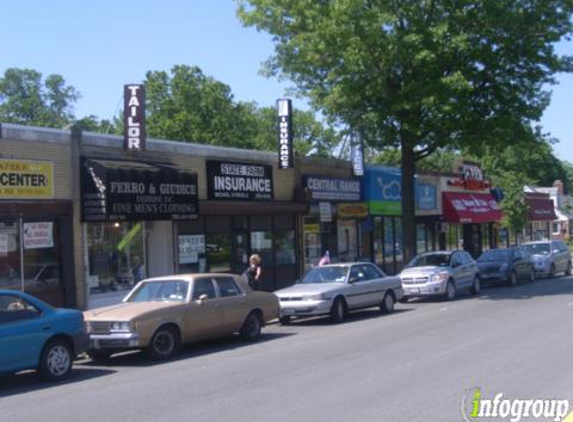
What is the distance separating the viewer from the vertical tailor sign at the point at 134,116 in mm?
20891

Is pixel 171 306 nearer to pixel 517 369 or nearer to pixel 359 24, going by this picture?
pixel 517 369

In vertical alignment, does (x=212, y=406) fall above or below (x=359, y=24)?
below

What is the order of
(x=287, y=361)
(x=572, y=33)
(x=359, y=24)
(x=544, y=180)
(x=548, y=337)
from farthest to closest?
(x=544, y=180)
(x=572, y=33)
(x=359, y=24)
(x=548, y=337)
(x=287, y=361)

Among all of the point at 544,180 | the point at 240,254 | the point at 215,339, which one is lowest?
the point at 215,339

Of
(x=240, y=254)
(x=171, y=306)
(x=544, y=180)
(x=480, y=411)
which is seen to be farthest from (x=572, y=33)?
(x=544, y=180)

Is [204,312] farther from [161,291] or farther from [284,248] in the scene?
[284,248]

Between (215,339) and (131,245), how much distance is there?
626 cm

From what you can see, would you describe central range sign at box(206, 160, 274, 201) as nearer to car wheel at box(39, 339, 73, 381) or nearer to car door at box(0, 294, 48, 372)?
car wheel at box(39, 339, 73, 381)

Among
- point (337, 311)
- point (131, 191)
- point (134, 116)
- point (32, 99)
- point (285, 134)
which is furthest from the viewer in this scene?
point (32, 99)

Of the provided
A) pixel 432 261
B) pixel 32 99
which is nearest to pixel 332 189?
pixel 432 261

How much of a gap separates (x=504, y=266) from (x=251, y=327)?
51.5ft

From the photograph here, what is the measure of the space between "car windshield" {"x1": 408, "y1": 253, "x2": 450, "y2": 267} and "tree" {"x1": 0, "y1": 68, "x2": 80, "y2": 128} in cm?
5428

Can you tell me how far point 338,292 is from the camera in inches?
743

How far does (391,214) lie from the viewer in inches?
1369
